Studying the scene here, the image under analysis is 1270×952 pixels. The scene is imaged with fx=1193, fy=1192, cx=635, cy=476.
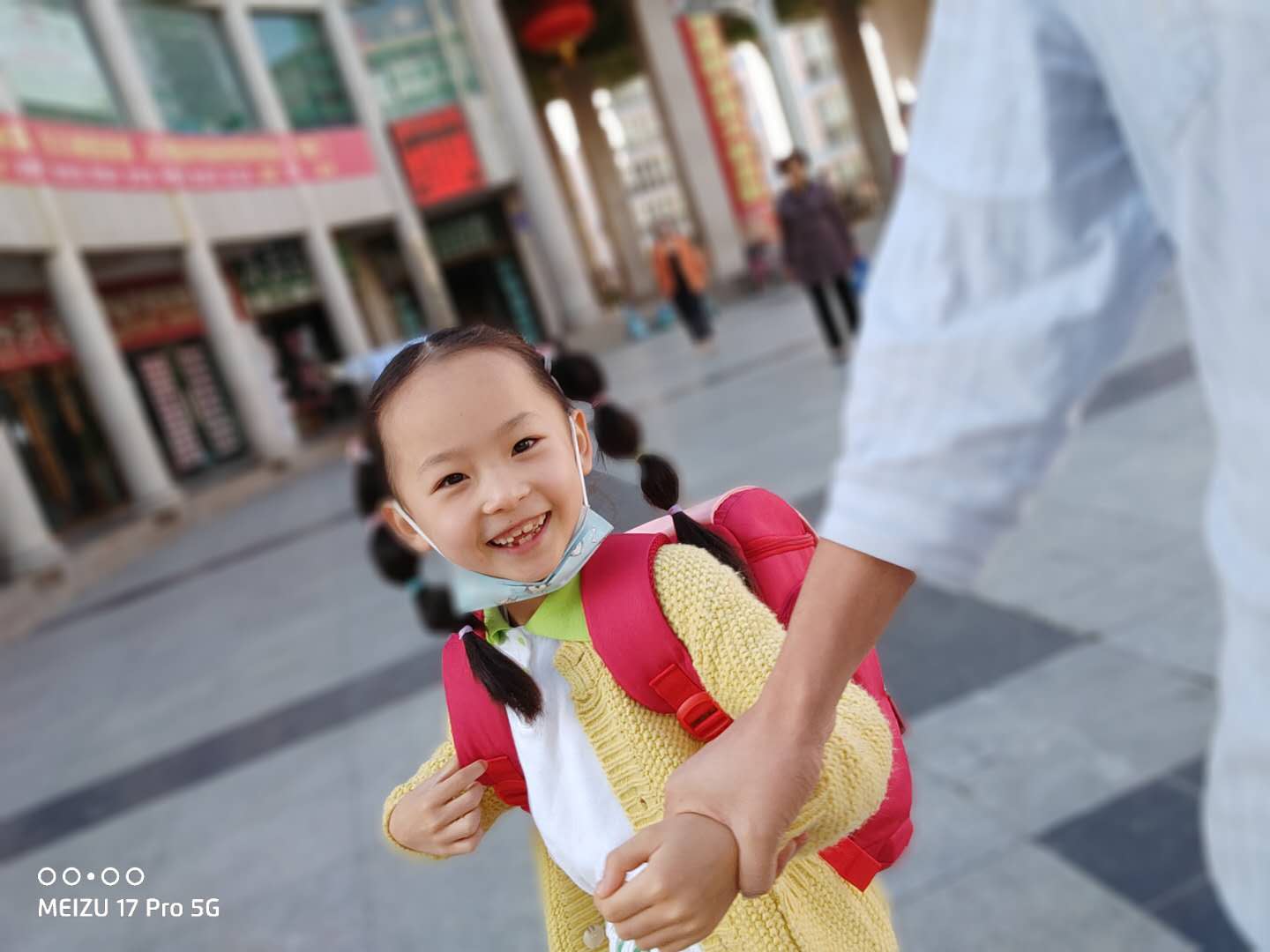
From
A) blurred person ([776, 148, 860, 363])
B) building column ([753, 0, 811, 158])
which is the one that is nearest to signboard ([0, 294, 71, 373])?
building column ([753, 0, 811, 158])

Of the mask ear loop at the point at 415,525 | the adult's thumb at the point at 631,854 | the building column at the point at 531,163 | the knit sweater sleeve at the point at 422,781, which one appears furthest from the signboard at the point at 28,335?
the adult's thumb at the point at 631,854

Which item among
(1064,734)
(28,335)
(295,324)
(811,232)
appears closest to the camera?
(1064,734)

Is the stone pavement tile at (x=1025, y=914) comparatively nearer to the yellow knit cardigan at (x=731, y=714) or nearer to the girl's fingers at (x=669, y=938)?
the yellow knit cardigan at (x=731, y=714)

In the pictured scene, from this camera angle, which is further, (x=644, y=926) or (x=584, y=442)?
(x=584, y=442)

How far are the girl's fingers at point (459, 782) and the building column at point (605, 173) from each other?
2947 centimetres

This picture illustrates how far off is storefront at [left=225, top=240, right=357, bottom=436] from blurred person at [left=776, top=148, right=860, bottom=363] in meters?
14.6

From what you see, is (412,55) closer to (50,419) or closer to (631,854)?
(50,419)

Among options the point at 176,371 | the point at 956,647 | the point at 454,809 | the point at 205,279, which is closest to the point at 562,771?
the point at 454,809

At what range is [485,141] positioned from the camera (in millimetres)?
25125

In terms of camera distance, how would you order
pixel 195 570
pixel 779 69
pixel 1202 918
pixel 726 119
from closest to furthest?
pixel 1202 918 → pixel 195 570 → pixel 779 69 → pixel 726 119

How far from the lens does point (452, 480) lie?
3.38ft

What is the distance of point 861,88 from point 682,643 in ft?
102

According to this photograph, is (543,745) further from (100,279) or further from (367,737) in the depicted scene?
(100,279)

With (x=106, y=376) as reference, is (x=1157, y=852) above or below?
below
